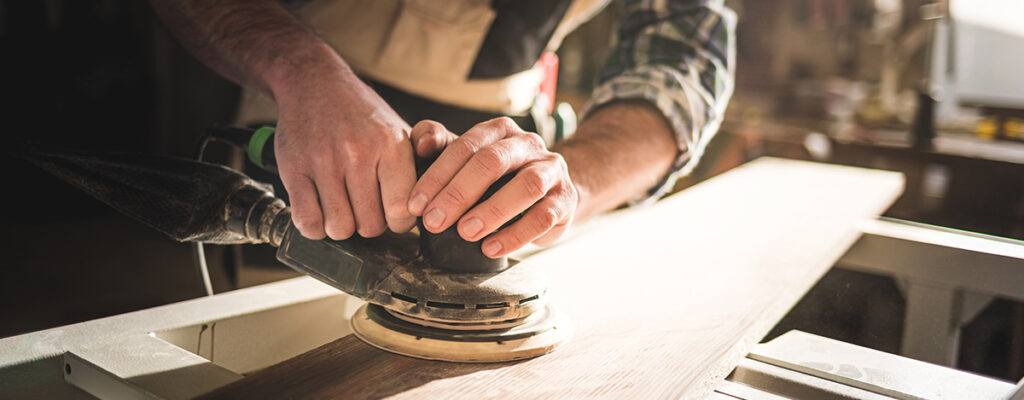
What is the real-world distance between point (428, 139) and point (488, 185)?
83 mm

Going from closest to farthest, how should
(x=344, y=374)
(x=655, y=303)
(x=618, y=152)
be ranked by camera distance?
(x=344, y=374), (x=655, y=303), (x=618, y=152)

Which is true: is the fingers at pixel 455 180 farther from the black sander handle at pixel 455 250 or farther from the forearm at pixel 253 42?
the forearm at pixel 253 42

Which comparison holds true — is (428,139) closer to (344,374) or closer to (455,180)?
(455,180)

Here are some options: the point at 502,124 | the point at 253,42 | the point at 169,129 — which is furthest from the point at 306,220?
the point at 169,129

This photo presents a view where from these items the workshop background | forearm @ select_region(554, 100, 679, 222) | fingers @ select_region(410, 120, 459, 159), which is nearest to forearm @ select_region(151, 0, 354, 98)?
fingers @ select_region(410, 120, 459, 159)

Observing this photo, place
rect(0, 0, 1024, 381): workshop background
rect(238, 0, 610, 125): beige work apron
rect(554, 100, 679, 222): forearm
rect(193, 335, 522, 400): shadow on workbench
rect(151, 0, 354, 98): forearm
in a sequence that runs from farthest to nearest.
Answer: rect(0, 0, 1024, 381): workshop background, rect(238, 0, 610, 125): beige work apron, rect(554, 100, 679, 222): forearm, rect(151, 0, 354, 98): forearm, rect(193, 335, 522, 400): shadow on workbench

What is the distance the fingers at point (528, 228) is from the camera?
2.55 ft

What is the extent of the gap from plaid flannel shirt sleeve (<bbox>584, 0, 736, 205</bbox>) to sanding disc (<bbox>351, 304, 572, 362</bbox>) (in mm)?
640

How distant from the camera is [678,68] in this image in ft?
4.47

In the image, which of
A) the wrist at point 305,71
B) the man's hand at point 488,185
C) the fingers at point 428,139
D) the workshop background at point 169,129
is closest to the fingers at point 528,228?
the man's hand at point 488,185

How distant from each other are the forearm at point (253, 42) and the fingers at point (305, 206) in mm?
158

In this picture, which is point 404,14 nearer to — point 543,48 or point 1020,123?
point 543,48

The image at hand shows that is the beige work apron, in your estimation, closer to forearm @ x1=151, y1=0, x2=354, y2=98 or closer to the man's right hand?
forearm @ x1=151, y1=0, x2=354, y2=98

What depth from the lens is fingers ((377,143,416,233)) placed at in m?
0.74
